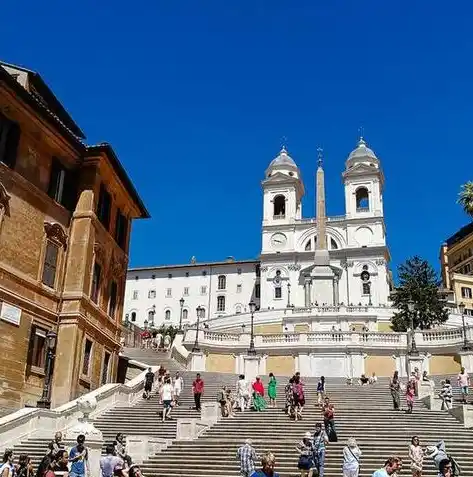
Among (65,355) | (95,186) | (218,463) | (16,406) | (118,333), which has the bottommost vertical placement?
(218,463)

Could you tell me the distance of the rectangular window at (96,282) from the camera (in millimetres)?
25750

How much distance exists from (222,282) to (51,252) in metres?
73.0

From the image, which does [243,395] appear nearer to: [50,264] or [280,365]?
[50,264]

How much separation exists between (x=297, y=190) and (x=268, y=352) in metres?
60.0

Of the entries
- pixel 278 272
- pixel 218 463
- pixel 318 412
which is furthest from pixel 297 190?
pixel 218 463

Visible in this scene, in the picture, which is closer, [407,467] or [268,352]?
[407,467]

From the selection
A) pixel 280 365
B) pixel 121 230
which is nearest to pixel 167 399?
pixel 121 230

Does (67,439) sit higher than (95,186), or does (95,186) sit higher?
(95,186)

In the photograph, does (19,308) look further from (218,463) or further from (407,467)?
→ (407,467)

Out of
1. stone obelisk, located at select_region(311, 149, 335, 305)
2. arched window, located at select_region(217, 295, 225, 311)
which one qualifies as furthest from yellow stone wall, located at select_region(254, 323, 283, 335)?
arched window, located at select_region(217, 295, 225, 311)

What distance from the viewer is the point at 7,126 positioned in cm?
2133

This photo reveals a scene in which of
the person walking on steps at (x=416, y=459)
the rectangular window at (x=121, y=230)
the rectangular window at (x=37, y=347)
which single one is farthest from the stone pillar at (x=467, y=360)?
the rectangular window at (x=37, y=347)

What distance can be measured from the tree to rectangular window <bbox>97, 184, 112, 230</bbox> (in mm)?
32870

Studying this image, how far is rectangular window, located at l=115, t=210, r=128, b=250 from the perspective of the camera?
29.2 m
